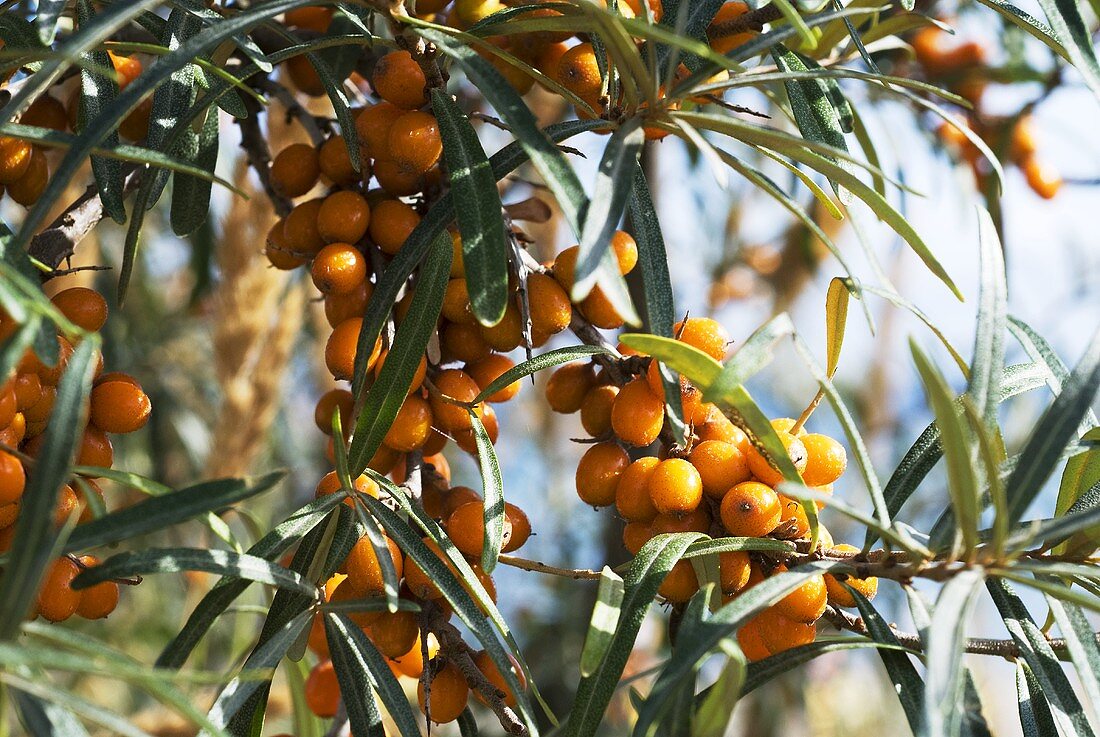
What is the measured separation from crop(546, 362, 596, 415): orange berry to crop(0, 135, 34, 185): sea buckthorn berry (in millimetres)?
487

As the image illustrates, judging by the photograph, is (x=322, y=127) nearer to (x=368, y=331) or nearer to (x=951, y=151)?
(x=368, y=331)

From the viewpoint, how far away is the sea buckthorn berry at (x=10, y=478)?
2.00 feet

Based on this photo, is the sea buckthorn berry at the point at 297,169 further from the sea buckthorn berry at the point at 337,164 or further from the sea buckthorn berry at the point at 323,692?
the sea buckthorn berry at the point at 323,692

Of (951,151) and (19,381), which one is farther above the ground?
(951,151)

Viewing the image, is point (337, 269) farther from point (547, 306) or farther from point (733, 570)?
point (733, 570)

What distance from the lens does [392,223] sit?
826 mm

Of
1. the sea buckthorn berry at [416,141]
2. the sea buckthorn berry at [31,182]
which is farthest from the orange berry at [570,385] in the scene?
the sea buckthorn berry at [31,182]

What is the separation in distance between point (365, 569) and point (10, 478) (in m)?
0.24

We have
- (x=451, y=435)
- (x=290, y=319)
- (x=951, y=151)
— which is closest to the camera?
(x=451, y=435)

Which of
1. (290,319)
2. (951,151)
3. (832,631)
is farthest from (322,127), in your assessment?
(951,151)

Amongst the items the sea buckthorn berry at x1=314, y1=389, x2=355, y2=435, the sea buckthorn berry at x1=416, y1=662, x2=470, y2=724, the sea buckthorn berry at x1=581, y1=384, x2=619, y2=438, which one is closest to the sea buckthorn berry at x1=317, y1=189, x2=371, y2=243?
the sea buckthorn berry at x1=314, y1=389, x2=355, y2=435

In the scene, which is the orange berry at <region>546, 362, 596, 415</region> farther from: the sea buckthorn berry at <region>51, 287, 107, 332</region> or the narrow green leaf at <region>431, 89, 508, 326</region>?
the sea buckthorn berry at <region>51, 287, 107, 332</region>

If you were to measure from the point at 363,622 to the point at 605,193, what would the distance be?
0.40 metres

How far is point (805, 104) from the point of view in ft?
2.61
